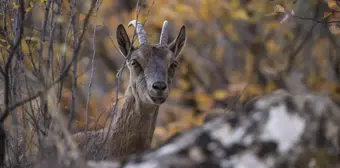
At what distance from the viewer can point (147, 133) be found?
29.7 feet

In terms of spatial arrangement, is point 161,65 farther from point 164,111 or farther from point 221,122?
point 164,111

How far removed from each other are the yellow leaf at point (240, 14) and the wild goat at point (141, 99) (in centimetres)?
1095

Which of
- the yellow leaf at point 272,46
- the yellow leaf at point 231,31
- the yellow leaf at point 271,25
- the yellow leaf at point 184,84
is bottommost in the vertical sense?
the yellow leaf at point 184,84

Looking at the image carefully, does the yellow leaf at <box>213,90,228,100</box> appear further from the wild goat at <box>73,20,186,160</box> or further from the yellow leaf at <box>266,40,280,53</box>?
the wild goat at <box>73,20,186,160</box>

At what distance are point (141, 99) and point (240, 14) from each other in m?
11.9

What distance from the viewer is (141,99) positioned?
9102 mm

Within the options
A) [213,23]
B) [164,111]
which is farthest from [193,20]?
[164,111]

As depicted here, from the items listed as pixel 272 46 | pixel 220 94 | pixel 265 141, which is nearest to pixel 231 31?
Answer: pixel 272 46

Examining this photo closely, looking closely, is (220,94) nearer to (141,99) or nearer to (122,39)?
(122,39)

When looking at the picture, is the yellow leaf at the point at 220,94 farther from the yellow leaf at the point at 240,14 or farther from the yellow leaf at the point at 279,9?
the yellow leaf at the point at 279,9


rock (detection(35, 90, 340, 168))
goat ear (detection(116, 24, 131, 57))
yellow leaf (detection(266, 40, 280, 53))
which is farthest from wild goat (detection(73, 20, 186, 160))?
yellow leaf (detection(266, 40, 280, 53))

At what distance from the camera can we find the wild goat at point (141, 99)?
8.76m

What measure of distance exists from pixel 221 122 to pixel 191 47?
19.7 metres

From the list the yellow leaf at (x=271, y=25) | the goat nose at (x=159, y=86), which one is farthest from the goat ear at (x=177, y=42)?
the yellow leaf at (x=271, y=25)
